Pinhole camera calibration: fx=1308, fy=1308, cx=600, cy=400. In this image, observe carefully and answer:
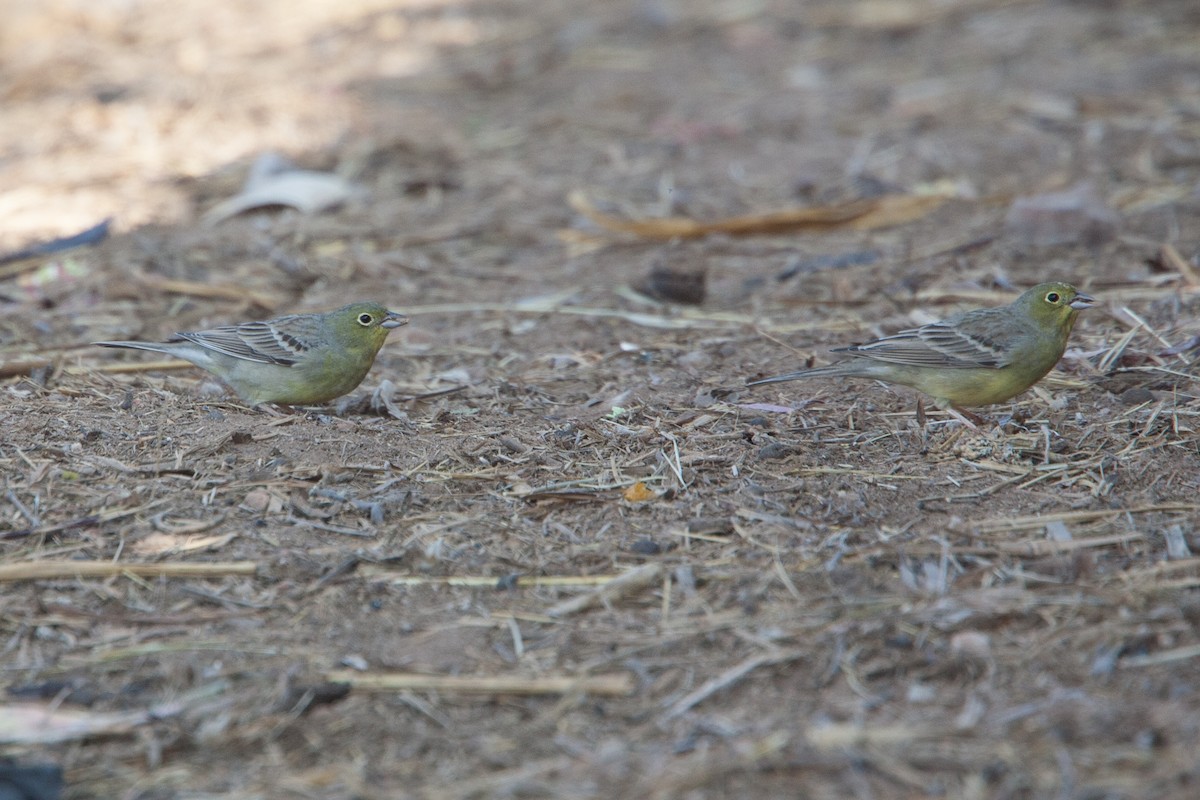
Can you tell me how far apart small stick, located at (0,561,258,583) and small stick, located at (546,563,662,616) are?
3.95 ft

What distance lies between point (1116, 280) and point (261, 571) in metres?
5.88

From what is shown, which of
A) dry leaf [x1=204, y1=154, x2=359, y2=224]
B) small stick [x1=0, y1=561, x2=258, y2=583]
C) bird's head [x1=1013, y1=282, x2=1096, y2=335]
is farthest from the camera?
dry leaf [x1=204, y1=154, x2=359, y2=224]

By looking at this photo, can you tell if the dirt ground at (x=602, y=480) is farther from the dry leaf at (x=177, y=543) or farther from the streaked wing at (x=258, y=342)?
the streaked wing at (x=258, y=342)

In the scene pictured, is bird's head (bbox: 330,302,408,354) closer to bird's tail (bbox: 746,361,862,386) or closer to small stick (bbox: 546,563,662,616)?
bird's tail (bbox: 746,361,862,386)

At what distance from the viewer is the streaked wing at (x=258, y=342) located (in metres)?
7.05

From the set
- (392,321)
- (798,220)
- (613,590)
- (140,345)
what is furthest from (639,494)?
(798,220)

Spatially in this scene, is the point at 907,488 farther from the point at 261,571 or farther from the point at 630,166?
the point at 630,166

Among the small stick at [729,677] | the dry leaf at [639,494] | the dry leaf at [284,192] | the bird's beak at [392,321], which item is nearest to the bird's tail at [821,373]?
the dry leaf at [639,494]

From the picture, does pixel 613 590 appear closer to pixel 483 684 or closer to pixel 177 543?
pixel 483 684

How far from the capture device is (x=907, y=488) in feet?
18.5

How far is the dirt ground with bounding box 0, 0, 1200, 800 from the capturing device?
402cm

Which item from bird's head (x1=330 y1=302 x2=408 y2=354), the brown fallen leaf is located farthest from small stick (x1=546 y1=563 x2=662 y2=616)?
the brown fallen leaf

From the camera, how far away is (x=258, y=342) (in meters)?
7.17

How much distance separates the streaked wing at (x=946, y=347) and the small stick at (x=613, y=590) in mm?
2398
